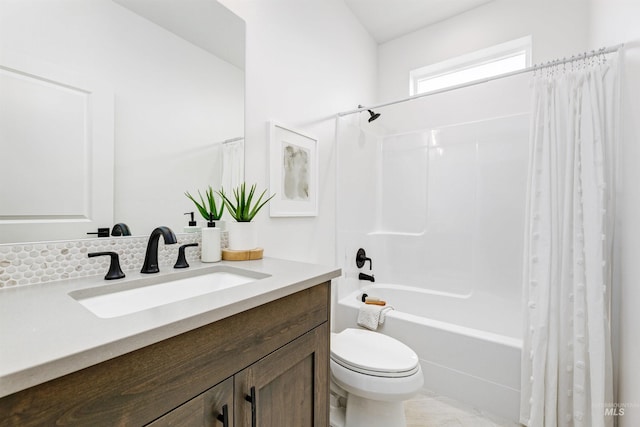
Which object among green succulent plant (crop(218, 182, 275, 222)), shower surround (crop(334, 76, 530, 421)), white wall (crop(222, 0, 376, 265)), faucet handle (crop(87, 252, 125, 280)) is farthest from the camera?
shower surround (crop(334, 76, 530, 421))

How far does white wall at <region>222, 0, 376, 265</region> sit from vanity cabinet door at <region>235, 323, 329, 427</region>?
68 centimetres

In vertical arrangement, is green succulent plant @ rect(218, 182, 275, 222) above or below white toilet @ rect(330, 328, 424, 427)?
above

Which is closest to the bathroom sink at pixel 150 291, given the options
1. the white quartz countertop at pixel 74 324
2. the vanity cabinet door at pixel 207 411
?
the white quartz countertop at pixel 74 324

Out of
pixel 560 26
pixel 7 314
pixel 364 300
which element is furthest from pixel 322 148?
pixel 560 26

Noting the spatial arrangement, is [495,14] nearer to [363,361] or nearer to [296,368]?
[363,361]

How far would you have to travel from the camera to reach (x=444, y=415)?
1619 mm

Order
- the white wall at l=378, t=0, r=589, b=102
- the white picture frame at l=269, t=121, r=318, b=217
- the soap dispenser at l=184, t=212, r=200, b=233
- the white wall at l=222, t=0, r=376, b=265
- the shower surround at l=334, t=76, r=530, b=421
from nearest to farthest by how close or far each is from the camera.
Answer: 1. the soap dispenser at l=184, t=212, r=200, b=233
2. the white wall at l=222, t=0, r=376, b=265
3. the white picture frame at l=269, t=121, r=318, b=217
4. the white wall at l=378, t=0, r=589, b=102
5. the shower surround at l=334, t=76, r=530, b=421

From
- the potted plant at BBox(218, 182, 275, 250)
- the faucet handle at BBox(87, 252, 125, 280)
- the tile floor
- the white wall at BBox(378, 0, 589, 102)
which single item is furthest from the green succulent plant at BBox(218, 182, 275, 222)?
the white wall at BBox(378, 0, 589, 102)

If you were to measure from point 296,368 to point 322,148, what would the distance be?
1.50m

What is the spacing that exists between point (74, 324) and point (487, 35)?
3115mm

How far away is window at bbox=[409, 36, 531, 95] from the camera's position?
231 cm

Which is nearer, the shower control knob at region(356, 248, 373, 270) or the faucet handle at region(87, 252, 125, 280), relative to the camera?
the faucet handle at region(87, 252, 125, 280)

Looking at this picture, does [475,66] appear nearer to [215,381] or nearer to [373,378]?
[373,378]

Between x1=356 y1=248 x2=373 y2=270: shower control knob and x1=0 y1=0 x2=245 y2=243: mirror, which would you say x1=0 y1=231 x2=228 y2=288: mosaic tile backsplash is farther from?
x1=356 y1=248 x2=373 y2=270: shower control knob
